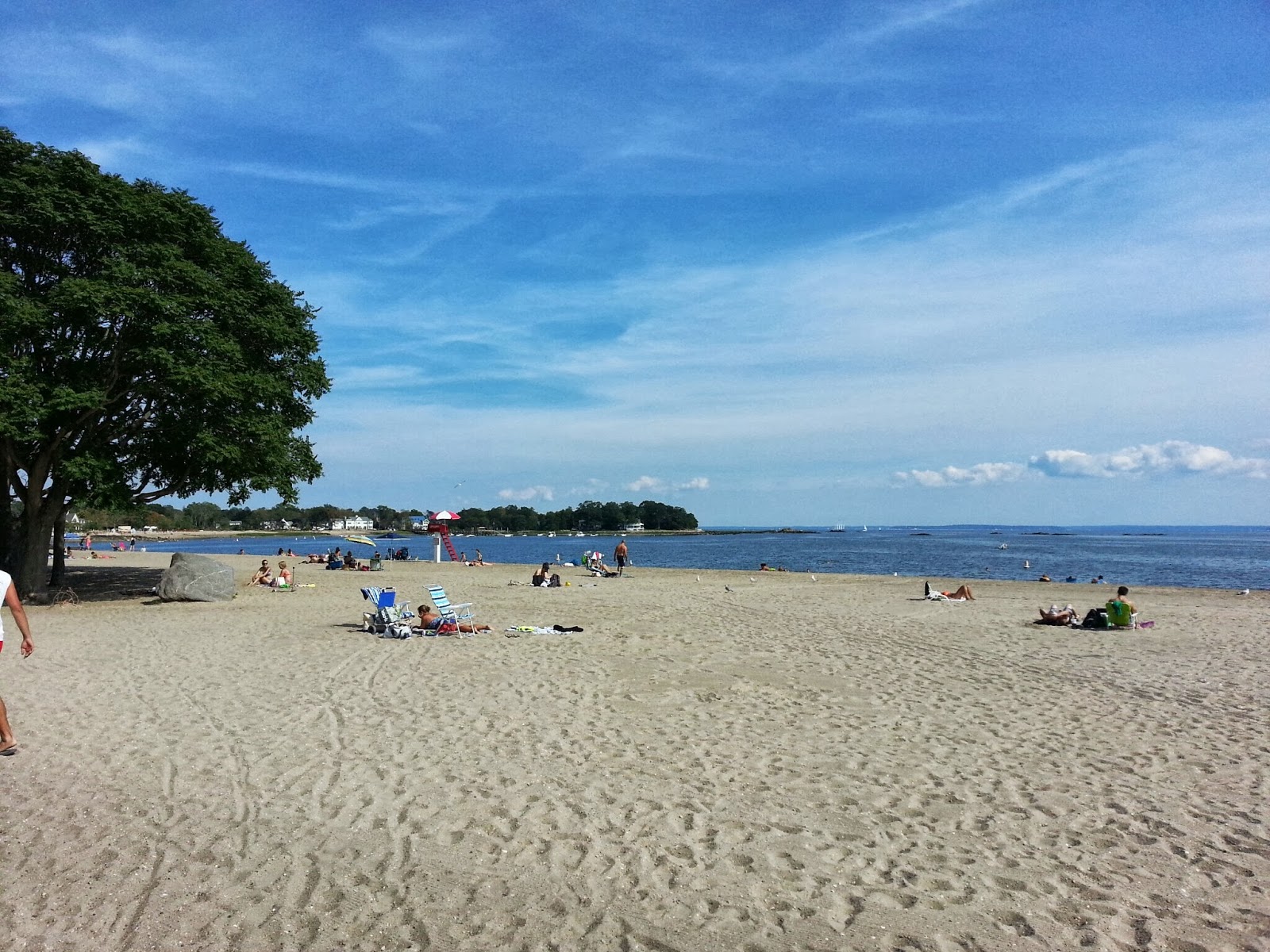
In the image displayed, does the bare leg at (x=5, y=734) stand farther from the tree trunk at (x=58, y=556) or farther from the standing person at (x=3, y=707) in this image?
the tree trunk at (x=58, y=556)

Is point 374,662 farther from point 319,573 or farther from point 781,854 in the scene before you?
point 319,573

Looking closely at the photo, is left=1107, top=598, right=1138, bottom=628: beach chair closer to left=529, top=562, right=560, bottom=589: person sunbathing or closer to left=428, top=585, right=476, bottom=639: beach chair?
left=428, top=585, right=476, bottom=639: beach chair

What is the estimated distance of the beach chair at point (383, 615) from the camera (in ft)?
49.0

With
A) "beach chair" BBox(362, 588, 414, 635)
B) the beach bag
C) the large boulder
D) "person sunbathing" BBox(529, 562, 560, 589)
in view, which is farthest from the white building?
the beach bag

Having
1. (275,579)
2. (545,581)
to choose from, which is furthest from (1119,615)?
(275,579)

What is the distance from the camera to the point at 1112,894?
4629 millimetres

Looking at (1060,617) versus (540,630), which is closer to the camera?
(540,630)

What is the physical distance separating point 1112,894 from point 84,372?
66.5 feet

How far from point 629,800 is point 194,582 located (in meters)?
17.7

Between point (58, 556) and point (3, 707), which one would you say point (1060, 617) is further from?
point (58, 556)

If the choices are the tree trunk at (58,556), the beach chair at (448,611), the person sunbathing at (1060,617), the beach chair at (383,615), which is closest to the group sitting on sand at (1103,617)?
the person sunbathing at (1060,617)

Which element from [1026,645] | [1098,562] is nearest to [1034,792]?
[1026,645]

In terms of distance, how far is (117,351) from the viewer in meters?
17.9

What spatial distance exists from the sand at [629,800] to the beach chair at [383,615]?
2.36 m
